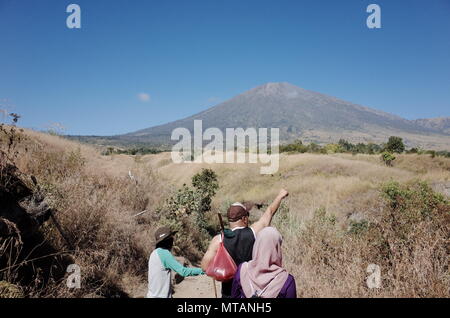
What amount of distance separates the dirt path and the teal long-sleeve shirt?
372 cm

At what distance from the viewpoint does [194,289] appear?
7.24 m

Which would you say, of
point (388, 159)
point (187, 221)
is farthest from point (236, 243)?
point (388, 159)

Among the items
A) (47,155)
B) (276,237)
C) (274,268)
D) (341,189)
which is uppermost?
(47,155)

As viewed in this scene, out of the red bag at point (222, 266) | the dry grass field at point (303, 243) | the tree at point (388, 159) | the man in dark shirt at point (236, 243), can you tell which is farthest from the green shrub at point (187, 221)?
the tree at point (388, 159)

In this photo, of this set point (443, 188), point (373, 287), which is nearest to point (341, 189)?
point (443, 188)

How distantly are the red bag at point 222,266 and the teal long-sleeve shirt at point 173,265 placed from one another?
29 centimetres

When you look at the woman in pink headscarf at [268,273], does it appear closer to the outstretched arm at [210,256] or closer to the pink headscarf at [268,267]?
the pink headscarf at [268,267]

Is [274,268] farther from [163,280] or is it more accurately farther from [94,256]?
[94,256]

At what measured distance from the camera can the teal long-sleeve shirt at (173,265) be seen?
11.0 feet

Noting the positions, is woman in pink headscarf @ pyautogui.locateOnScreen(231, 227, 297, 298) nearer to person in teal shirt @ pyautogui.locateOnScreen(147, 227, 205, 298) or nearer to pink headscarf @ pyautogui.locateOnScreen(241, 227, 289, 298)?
pink headscarf @ pyautogui.locateOnScreen(241, 227, 289, 298)

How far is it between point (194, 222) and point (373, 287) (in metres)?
7.42

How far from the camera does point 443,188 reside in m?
17.0

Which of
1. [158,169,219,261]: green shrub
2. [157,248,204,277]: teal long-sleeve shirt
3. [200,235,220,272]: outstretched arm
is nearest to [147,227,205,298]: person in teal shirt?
[157,248,204,277]: teal long-sleeve shirt
